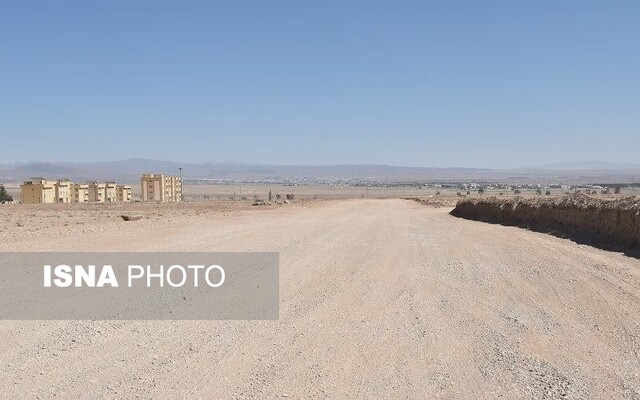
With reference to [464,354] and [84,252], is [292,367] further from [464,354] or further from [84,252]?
[84,252]

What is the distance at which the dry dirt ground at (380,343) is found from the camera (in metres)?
6.49

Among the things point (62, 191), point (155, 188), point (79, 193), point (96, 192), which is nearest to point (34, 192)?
point (62, 191)

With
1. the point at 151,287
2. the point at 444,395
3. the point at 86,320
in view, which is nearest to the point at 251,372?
the point at 444,395

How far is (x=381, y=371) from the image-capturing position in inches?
275

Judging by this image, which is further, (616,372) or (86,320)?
(86,320)

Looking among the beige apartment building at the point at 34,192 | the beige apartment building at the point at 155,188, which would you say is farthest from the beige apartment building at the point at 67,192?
the beige apartment building at the point at 155,188

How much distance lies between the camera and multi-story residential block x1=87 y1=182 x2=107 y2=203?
8250 centimetres

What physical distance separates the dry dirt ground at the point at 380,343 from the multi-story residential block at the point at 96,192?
239 ft

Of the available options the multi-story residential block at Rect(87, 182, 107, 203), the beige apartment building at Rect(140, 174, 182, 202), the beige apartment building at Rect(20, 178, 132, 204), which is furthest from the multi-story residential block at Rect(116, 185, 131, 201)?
the beige apartment building at Rect(140, 174, 182, 202)

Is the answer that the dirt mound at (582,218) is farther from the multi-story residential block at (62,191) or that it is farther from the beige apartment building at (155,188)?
the multi-story residential block at (62,191)

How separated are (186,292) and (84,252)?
635 centimetres

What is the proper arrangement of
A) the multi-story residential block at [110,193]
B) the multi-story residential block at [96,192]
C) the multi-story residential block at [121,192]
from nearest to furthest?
1. the multi-story residential block at [96,192]
2. the multi-story residential block at [110,193]
3. the multi-story residential block at [121,192]

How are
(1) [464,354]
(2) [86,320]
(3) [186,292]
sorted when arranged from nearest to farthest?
(1) [464,354], (2) [86,320], (3) [186,292]

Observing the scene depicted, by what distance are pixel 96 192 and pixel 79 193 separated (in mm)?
3113
